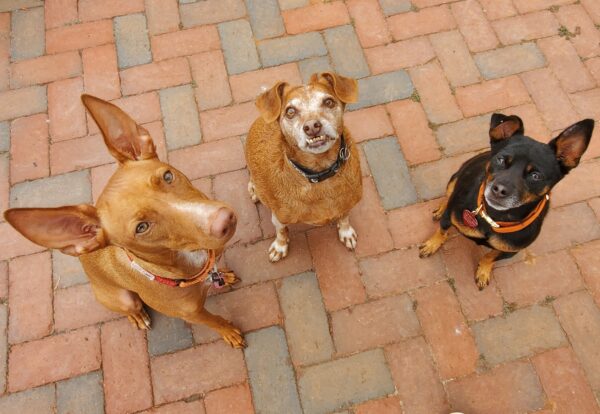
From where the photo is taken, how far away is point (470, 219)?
329 centimetres

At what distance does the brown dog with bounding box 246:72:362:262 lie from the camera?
117 inches

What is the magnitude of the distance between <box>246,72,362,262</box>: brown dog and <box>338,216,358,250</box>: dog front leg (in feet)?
1.60

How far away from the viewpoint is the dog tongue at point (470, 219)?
10.8ft

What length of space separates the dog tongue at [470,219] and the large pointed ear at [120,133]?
2.17 meters

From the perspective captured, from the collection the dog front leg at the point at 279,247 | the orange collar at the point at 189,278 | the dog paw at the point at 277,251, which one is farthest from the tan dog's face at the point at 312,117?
the dog paw at the point at 277,251

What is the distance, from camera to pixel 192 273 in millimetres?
3086

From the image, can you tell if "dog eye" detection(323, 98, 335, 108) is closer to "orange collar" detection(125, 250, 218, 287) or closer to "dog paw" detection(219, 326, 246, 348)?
"orange collar" detection(125, 250, 218, 287)

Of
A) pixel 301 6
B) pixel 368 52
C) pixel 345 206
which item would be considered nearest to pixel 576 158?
pixel 345 206

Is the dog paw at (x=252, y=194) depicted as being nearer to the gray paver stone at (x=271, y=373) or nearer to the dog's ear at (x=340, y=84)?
the gray paver stone at (x=271, y=373)

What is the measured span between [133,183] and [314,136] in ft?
3.60

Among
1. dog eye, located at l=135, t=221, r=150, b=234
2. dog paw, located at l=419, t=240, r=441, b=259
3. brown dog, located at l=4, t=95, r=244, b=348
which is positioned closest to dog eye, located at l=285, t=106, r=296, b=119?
brown dog, located at l=4, t=95, r=244, b=348

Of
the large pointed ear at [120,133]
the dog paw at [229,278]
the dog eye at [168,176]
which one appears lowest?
the dog paw at [229,278]

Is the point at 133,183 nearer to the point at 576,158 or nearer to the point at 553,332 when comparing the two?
the point at 576,158

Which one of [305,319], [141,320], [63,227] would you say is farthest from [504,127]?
[141,320]
